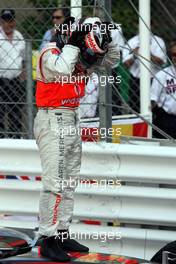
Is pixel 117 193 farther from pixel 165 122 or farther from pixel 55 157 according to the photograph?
pixel 165 122

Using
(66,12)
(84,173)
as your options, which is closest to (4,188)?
(84,173)

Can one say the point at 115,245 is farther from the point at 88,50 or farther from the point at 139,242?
the point at 88,50

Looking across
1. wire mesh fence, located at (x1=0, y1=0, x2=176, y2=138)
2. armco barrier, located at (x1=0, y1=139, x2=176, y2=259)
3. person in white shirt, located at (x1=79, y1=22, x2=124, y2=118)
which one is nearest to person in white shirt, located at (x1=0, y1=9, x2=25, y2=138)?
wire mesh fence, located at (x1=0, y1=0, x2=176, y2=138)

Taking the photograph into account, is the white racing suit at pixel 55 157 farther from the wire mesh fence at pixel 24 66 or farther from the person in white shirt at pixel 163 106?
the person in white shirt at pixel 163 106

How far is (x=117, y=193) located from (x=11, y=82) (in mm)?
1517

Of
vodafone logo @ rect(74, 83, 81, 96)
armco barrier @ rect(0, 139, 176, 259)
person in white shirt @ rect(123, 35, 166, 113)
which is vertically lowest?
armco barrier @ rect(0, 139, 176, 259)

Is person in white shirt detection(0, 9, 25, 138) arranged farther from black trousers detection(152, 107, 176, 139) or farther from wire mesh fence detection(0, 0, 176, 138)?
black trousers detection(152, 107, 176, 139)

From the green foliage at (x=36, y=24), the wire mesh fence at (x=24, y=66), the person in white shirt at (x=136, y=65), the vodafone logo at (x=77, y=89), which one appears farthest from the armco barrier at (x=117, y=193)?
the person in white shirt at (x=136, y=65)

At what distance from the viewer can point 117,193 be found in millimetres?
6148

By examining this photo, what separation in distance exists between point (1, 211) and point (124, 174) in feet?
3.29

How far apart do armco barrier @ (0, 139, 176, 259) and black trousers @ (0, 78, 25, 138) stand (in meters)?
0.36

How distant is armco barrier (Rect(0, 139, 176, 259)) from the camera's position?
608 centimetres

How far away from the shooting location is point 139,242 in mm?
6172

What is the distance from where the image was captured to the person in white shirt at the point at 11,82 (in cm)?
669
